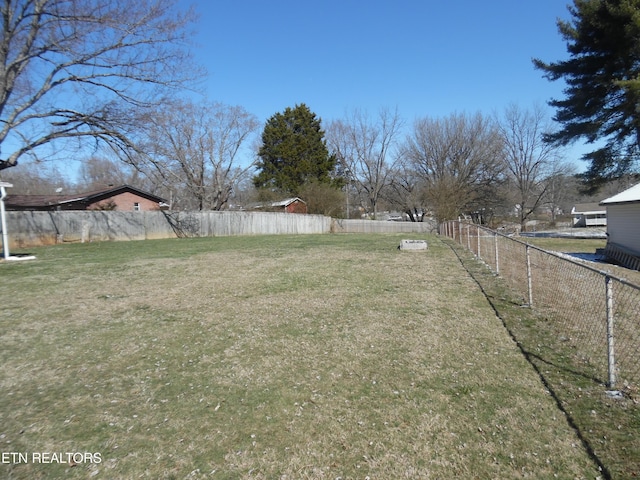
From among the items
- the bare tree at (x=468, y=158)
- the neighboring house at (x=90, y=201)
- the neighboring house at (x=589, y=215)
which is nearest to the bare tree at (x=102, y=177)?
the neighboring house at (x=90, y=201)

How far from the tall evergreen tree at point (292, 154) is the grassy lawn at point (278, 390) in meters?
33.3

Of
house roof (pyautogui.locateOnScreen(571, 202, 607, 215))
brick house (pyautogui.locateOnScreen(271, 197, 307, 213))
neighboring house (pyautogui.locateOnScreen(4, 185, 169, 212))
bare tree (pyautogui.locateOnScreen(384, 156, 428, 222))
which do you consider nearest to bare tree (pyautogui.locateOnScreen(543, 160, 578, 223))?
house roof (pyautogui.locateOnScreen(571, 202, 607, 215))

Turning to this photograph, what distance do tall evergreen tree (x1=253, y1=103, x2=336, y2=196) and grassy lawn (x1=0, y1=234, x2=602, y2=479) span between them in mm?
33280

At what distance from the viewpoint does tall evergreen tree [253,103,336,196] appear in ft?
128

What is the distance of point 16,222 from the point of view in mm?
16047

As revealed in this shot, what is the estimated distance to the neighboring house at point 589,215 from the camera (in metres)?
58.2

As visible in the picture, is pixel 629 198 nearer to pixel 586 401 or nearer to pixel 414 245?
pixel 414 245

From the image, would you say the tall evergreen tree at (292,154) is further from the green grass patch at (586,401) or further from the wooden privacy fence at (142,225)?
the green grass patch at (586,401)

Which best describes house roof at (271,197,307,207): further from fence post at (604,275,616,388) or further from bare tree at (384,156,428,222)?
fence post at (604,275,616,388)

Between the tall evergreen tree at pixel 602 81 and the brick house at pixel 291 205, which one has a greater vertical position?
the tall evergreen tree at pixel 602 81

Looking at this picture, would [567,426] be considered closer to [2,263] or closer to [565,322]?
[565,322]

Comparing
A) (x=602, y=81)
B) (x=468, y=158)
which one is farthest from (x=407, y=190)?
(x=602, y=81)

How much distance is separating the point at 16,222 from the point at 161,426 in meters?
18.6

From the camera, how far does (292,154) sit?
127ft
